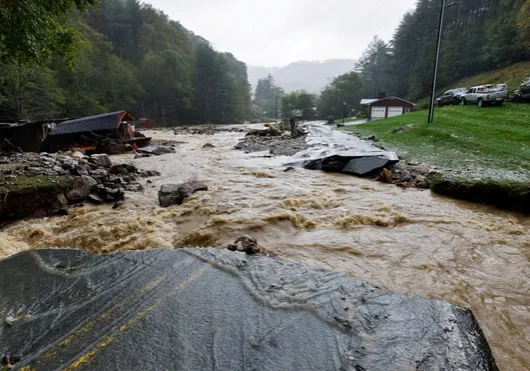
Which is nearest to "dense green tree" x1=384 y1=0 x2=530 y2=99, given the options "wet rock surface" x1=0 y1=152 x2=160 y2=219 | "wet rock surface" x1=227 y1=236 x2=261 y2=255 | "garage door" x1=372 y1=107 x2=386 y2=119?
"garage door" x1=372 y1=107 x2=386 y2=119

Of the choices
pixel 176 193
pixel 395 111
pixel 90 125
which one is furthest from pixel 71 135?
pixel 395 111

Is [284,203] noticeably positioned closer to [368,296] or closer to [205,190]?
[205,190]

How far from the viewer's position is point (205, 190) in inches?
314

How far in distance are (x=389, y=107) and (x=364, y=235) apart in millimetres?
40266

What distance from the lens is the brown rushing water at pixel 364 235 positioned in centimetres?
331

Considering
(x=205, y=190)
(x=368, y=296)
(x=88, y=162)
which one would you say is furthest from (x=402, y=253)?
(x=88, y=162)

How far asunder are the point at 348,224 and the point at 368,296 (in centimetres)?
260

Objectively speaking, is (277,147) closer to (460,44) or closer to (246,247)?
(246,247)

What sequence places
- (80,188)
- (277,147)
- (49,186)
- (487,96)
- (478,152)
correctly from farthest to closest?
(487,96) < (277,147) < (478,152) < (80,188) < (49,186)

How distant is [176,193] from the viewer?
23.9 feet

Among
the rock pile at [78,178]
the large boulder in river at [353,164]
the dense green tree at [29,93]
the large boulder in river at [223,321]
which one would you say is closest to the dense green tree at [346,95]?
the dense green tree at [29,93]

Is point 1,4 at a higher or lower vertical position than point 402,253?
higher

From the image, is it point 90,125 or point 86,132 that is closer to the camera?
point 86,132

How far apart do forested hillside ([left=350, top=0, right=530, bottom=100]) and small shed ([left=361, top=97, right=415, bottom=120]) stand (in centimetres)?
1278
